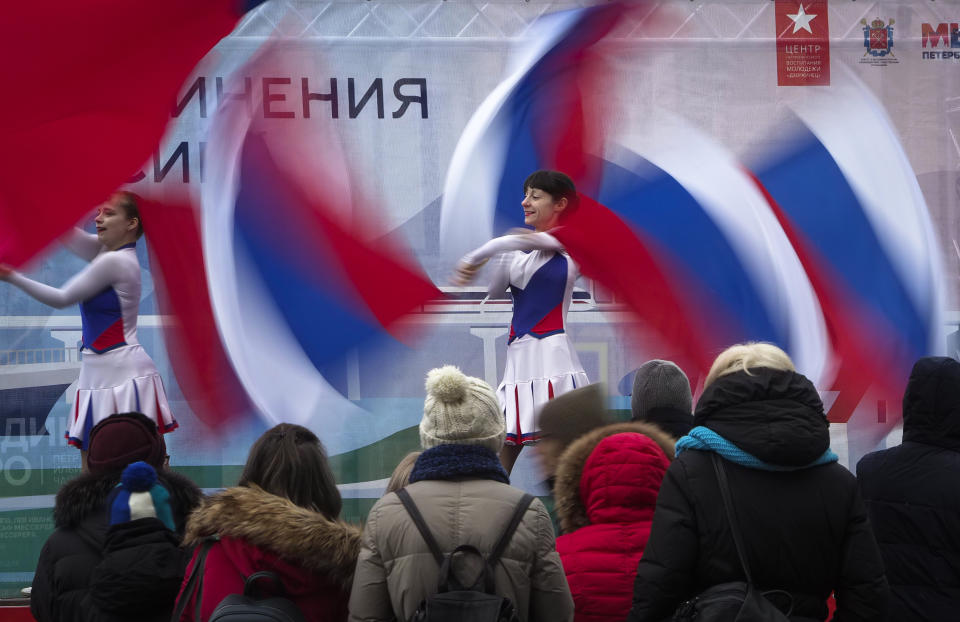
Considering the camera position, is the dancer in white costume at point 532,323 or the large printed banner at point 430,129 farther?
the large printed banner at point 430,129

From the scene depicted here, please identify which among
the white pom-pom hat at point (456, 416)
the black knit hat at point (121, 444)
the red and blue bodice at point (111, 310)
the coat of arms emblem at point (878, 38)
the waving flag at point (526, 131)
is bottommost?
the black knit hat at point (121, 444)

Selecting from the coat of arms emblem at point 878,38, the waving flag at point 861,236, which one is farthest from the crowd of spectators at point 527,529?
the coat of arms emblem at point 878,38

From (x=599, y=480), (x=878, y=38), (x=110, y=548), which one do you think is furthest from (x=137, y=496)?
(x=878, y=38)

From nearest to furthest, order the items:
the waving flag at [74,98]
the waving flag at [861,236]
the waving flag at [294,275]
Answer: the waving flag at [74,98] < the waving flag at [294,275] < the waving flag at [861,236]

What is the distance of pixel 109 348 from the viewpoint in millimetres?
4738

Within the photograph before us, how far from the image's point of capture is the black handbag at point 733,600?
6.59 ft

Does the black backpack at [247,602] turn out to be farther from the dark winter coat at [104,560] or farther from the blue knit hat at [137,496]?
the blue knit hat at [137,496]

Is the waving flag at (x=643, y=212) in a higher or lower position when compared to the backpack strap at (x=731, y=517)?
higher

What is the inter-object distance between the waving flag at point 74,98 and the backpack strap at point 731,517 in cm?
357

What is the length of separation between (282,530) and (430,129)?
10.8 ft

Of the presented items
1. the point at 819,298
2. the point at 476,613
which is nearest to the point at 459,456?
the point at 476,613

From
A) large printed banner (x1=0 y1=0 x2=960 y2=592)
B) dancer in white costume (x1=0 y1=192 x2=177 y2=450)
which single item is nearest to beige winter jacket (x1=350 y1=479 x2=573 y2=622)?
dancer in white costume (x1=0 y1=192 x2=177 y2=450)

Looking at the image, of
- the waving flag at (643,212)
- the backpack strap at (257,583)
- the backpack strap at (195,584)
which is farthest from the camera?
the waving flag at (643,212)

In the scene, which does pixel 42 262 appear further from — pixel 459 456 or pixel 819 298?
pixel 819 298
